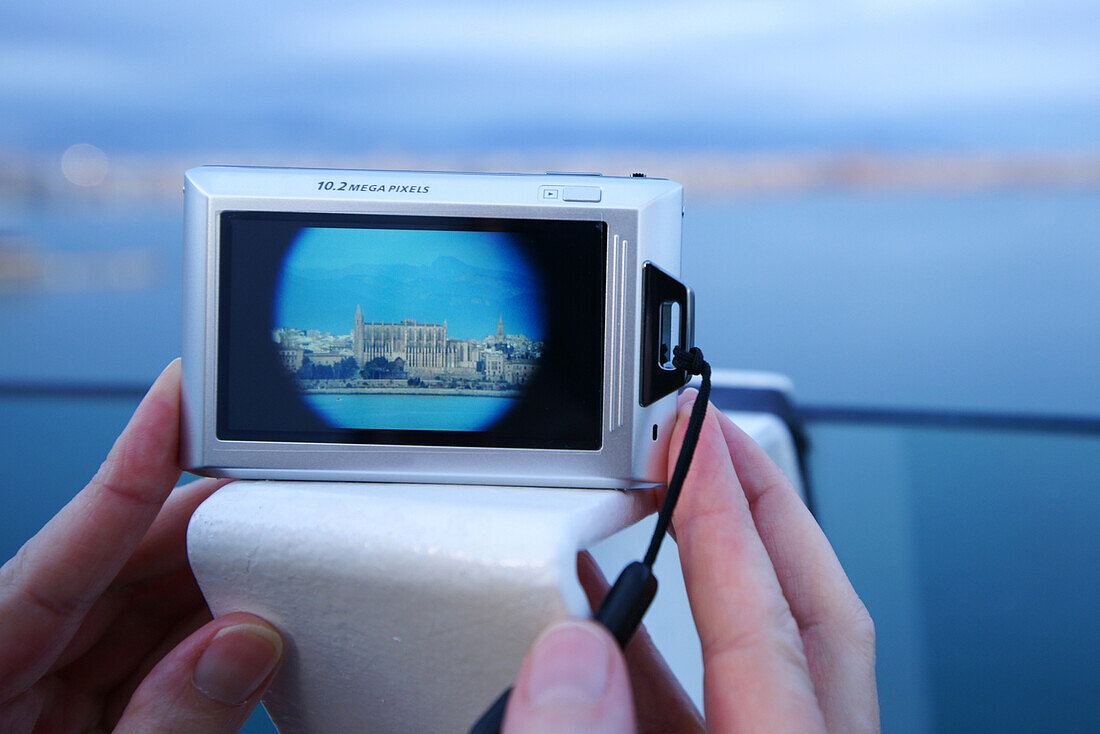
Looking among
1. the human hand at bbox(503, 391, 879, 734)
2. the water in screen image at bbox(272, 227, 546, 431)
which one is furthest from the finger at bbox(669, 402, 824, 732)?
the water in screen image at bbox(272, 227, 546, 431)

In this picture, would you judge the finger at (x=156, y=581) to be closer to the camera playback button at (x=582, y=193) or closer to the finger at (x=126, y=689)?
the finger at (x=126, y=689)

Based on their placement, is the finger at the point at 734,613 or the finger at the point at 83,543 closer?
the finger at the point at 734,613

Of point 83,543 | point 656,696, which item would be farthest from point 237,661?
point 656,696

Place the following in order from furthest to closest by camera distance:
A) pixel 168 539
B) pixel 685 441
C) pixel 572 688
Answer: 1. pixel 168 539
2. pixel 685 441
3. pixel 572 688

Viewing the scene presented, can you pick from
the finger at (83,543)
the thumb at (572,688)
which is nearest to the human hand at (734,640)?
the thumb at (572,688)

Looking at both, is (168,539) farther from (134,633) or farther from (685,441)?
(685,441)

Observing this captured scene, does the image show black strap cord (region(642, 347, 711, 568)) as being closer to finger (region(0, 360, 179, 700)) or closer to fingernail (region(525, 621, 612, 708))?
fingernail (region(525, 621, 612, 708))

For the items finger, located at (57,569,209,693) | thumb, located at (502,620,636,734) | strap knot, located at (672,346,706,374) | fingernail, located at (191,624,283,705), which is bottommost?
finger, located at (57,569,209,693)
